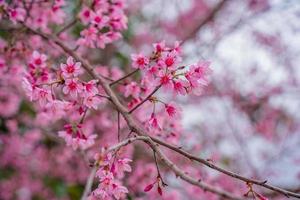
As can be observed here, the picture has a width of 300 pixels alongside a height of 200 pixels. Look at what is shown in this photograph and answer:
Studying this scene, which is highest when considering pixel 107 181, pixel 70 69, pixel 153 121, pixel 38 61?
pixel 38 61

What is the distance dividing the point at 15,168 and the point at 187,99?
8.46 ft

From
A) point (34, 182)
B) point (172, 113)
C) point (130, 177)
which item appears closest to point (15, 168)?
point (34, 182)

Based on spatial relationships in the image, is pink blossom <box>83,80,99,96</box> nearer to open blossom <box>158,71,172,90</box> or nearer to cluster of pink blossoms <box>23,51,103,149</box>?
cluster of pink blossoms <box>23,51,103,149</box>

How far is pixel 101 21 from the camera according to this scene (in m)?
2.30

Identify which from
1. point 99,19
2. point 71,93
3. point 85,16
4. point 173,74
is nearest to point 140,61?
point 173,74

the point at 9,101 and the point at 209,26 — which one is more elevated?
the point at 209,26

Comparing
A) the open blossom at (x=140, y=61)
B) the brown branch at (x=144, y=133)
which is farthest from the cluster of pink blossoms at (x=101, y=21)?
the open blossom at (x=140, y=61)

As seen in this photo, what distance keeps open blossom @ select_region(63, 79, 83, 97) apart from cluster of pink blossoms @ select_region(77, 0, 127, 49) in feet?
2.35

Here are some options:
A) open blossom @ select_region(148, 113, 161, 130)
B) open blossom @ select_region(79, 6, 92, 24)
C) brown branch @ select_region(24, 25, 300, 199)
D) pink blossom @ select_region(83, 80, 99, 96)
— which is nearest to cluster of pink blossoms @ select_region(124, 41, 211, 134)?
open blossom @ select_region(148, 113, 161, 130)

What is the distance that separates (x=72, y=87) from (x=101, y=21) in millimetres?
754

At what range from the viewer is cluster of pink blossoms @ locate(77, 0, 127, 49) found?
231 cm

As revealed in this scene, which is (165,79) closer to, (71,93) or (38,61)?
(71,93)

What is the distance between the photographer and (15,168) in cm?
488

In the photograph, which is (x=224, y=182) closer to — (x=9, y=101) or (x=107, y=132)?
(x=107, y=132)
